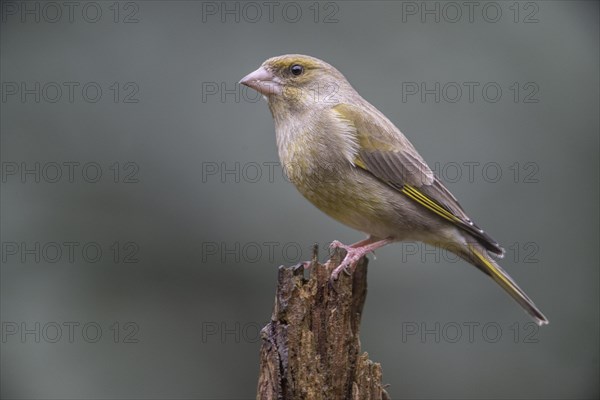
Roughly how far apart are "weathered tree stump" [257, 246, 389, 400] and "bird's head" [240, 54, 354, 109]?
128 cm

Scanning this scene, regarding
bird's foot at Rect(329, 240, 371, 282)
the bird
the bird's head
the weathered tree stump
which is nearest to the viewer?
the weathered tree stump

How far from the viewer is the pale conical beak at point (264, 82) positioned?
536cm

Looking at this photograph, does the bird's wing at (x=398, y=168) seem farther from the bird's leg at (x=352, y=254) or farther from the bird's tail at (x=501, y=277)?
the bird's leg at (x=352, y=254)

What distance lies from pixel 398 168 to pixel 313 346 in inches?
58.5

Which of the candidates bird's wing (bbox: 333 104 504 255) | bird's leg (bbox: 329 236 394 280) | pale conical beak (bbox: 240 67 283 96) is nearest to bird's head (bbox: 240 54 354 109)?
pale conical beak (bbox: 240 67 283 96)

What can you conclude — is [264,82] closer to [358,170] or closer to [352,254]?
[358,170]

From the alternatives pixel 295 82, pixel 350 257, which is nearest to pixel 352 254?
pixel 350 257

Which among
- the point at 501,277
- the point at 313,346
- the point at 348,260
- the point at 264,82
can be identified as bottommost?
the point at 313,346

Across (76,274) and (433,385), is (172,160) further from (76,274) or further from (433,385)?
(433,385)

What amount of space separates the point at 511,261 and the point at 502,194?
54cm

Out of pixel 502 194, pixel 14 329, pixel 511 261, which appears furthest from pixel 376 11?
pixel 14 329

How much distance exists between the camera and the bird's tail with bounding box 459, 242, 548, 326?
17.5 feet

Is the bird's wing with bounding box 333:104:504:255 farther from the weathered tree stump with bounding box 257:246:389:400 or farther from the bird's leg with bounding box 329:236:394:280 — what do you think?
the weathered tree stump with bounding box 257:246:389:400

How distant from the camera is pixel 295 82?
5.47 meters
